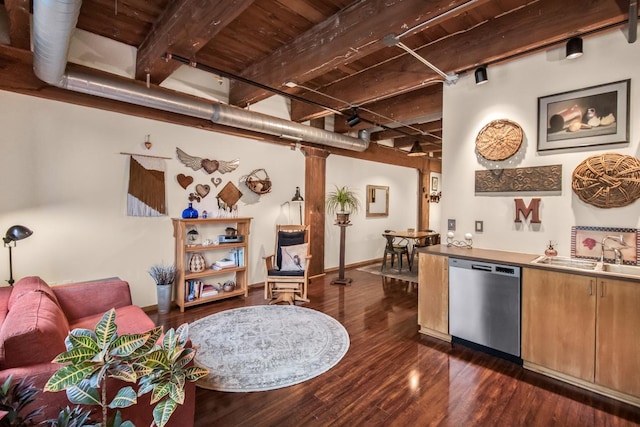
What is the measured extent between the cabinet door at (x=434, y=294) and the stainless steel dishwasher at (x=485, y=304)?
0.06m

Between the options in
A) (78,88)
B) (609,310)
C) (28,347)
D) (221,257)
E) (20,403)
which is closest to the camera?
(20,403)

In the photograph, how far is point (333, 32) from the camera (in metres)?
2.68

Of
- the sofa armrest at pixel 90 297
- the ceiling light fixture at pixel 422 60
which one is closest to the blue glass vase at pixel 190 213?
the sofa armrest at pixel 90 297

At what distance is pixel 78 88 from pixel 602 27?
186 inches

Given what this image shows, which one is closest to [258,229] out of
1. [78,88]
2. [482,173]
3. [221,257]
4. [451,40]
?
[221,257]

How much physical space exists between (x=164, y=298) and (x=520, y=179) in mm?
4277

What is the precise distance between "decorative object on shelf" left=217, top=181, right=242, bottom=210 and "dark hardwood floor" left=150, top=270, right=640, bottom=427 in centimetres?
268

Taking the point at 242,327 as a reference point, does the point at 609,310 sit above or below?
above

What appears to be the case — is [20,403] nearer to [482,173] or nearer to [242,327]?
[242,327]

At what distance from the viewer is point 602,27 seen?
247 centimetres

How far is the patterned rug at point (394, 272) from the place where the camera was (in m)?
5.63

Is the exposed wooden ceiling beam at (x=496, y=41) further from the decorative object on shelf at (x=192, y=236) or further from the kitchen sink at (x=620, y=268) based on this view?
the decorative object on shelf at (x=192, y=236)

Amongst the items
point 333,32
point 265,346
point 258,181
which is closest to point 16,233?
point 265,346

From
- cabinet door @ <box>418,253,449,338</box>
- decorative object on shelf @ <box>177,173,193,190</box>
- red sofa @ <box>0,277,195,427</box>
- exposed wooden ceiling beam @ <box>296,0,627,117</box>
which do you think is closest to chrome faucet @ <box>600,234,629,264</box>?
cabinet door @ <box>418,253,449,338</box>
